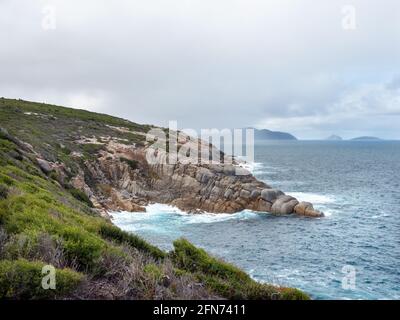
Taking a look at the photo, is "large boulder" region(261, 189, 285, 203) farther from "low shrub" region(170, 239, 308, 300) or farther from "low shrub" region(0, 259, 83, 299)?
"low shrub" region(0, 259, 83, 299)

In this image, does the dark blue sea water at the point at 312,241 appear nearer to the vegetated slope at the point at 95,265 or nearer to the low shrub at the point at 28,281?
the vegetated slope at the point at 95,265

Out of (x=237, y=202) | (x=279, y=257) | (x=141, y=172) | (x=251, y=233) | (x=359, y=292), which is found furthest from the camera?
(x=141, y=172)

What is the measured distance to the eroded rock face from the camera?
4791 cm

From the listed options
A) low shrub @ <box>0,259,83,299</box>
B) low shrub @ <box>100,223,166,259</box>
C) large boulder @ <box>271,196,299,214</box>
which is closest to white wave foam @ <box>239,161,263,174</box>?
large boulder @ <box>271,196,299,214</box>

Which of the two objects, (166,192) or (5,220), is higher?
(5,220)

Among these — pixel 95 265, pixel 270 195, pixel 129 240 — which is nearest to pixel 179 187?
pixel 270 195

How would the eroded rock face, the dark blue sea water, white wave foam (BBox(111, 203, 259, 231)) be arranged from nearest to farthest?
the dark blue sea water
white wave foam (BBox(111, 203, 259, 231))
the eroded rock face

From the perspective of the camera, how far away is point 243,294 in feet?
33.5

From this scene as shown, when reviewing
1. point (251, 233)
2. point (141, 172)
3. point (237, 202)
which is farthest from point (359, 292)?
point (141, 172)

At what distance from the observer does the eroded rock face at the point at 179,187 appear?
47.9 m

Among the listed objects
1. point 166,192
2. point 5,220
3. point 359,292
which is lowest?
point 359,292

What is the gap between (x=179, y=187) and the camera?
53031 millimetres
